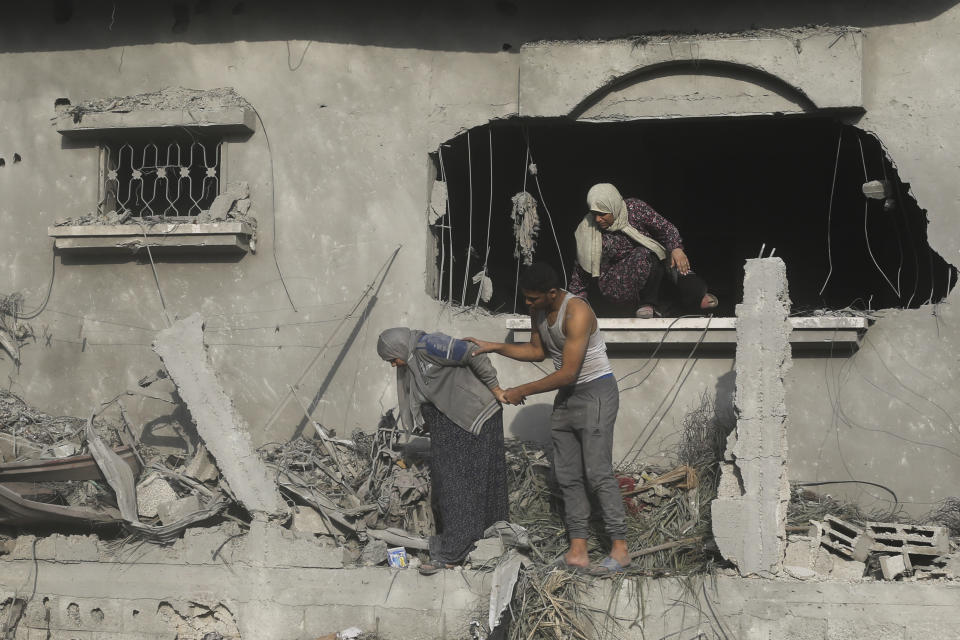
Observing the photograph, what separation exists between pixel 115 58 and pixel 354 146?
1.73 m

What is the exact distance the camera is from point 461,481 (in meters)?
5.39

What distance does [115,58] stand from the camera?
6969 mm

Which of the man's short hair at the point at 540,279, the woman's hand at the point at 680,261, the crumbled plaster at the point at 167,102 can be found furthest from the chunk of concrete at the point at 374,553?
the crumbled plaster at the point at 167,102

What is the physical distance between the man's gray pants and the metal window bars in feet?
9.46

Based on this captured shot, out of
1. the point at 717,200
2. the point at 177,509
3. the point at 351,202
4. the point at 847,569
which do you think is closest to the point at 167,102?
the point at 351,202

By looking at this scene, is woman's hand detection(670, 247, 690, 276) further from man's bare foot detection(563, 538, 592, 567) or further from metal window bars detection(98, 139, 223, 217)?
metal window bars detection(98, 139, 223, 217)

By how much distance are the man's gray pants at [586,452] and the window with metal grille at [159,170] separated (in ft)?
9.35

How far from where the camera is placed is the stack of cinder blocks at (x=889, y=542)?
205 inches

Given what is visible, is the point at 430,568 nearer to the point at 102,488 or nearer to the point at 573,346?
the point at 573,346

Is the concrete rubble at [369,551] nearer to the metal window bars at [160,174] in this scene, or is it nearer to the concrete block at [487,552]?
the concrete block at [487,552]

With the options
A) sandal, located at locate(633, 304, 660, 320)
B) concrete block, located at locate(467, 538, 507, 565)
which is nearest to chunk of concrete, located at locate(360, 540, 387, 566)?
concrete block, located at locate(467, 538, 507, 565)

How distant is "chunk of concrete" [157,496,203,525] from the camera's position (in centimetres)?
568

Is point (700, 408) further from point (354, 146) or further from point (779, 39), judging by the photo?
point (354, 146)

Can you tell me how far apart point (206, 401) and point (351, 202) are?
1597mm
